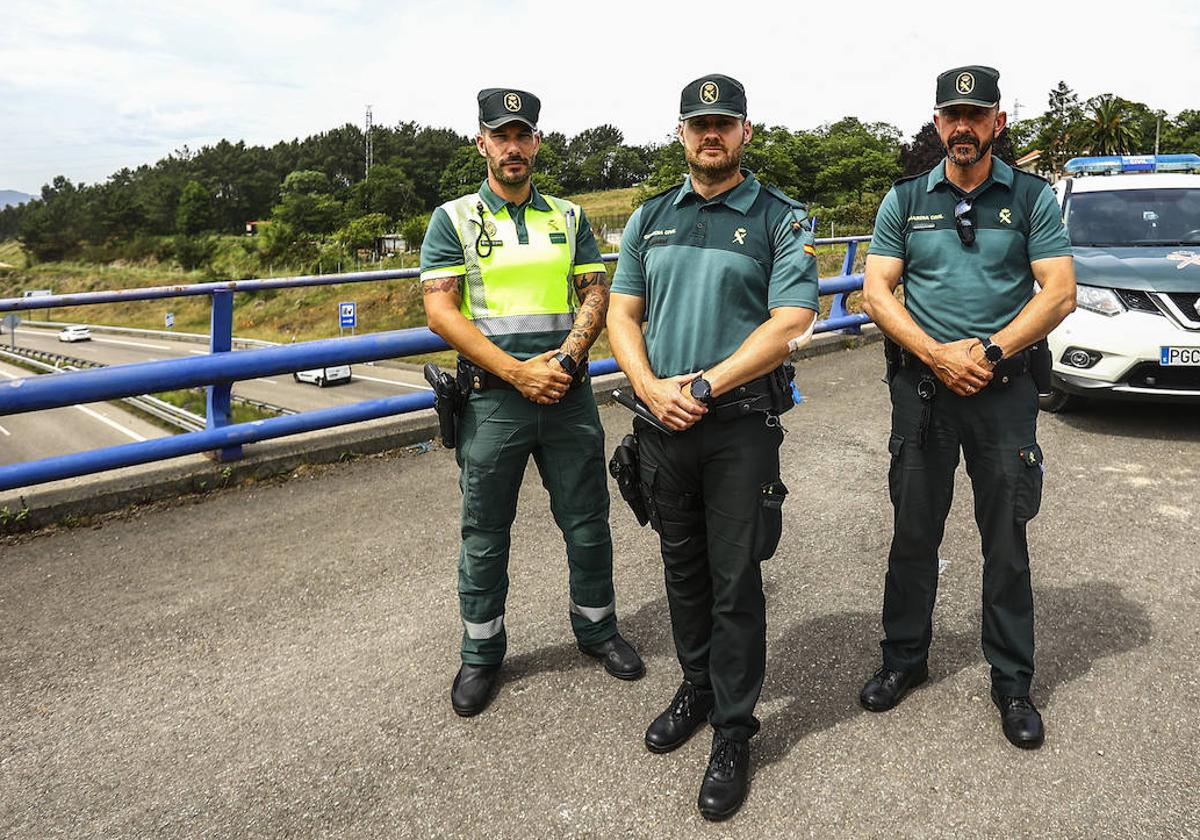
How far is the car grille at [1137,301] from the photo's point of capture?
5.36m

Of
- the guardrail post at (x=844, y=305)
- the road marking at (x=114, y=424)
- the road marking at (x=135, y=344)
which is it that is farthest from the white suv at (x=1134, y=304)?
the road marking at (x=135, y=344)

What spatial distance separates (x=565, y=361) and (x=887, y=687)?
154cm

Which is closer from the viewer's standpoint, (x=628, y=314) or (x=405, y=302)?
(x=628, y=314)

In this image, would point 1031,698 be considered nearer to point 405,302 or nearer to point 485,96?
point 485,96

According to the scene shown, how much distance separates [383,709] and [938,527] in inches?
77.7

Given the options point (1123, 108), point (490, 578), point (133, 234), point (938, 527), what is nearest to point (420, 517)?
point (490, 578)

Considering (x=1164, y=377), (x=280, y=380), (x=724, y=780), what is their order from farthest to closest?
(x=280, y=380) → (x=1164, y=377) → (x=724, y=780)

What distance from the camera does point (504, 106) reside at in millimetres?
2883

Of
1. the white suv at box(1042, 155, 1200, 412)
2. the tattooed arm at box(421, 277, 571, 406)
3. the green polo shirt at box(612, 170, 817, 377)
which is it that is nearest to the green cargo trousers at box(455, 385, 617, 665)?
the tattooed arm at box(421, 277, 571, 406)

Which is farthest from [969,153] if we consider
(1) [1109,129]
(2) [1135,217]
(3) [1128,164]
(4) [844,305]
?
(1) [1109,129]

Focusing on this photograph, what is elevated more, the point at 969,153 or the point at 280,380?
the point at 969,153

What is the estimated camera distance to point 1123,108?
87.8 metres

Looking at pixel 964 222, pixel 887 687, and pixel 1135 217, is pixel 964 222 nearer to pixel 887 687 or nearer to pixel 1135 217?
pixel 887 687

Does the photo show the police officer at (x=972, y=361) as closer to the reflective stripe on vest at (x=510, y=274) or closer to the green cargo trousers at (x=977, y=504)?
the green cargo trousers at (x=977, y=504)
